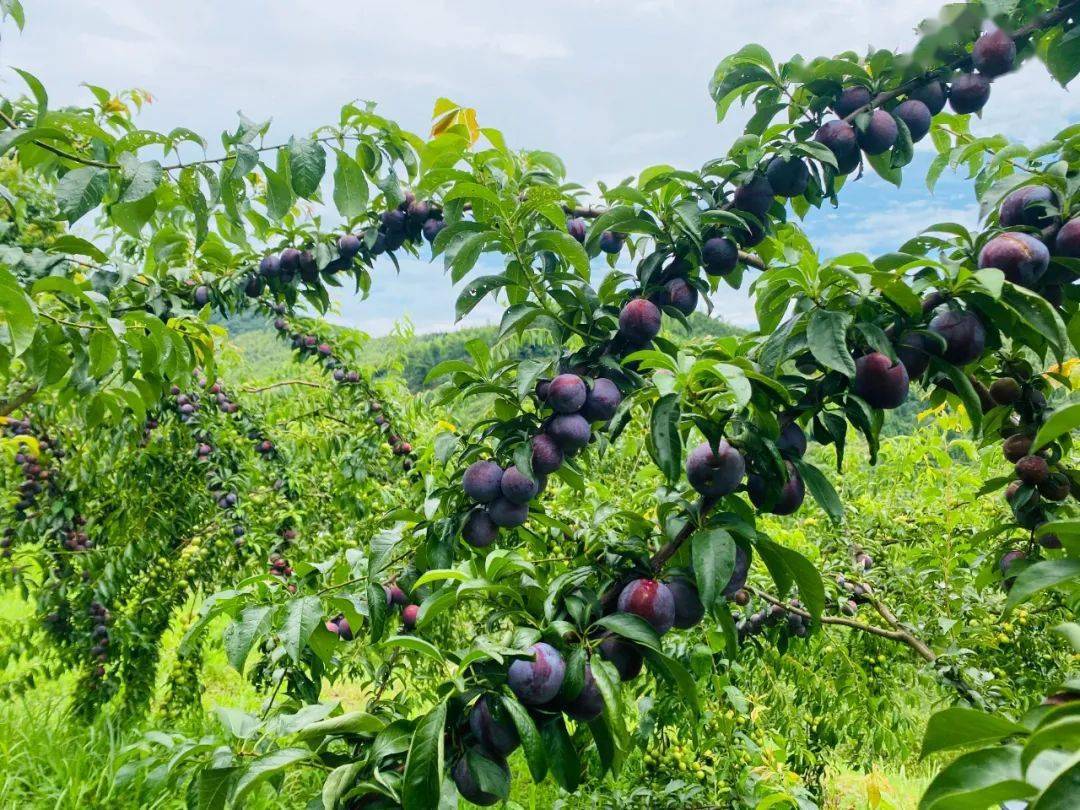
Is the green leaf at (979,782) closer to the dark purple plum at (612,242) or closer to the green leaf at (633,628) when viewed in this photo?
the green leaf at (633,628)

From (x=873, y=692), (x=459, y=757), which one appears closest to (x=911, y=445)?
(x=873, y=692)

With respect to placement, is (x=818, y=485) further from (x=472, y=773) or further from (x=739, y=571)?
(x=472, y=773)

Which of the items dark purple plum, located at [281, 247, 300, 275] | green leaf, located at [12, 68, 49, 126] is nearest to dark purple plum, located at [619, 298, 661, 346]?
green leaf, located at [12, 68, 49, 126]

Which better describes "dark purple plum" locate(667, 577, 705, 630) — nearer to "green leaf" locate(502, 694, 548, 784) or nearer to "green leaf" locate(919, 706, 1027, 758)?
"green leaf" locate(502, 694, 548, 784)

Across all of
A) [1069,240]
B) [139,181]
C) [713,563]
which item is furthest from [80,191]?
[1069,240]

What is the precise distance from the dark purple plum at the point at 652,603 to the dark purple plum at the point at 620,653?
42mm

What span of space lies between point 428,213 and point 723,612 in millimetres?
1124

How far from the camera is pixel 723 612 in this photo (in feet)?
2.83

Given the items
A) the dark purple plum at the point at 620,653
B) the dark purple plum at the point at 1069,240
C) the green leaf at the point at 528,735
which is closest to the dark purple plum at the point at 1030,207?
the dark purple plum at the point at 1069,240

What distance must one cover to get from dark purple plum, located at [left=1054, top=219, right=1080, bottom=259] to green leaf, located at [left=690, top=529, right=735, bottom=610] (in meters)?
0.53

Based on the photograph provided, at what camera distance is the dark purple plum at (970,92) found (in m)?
1.07

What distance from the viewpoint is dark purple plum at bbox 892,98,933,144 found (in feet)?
3.56

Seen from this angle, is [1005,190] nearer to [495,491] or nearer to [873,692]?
[495,491]

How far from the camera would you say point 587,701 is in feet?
2.61
